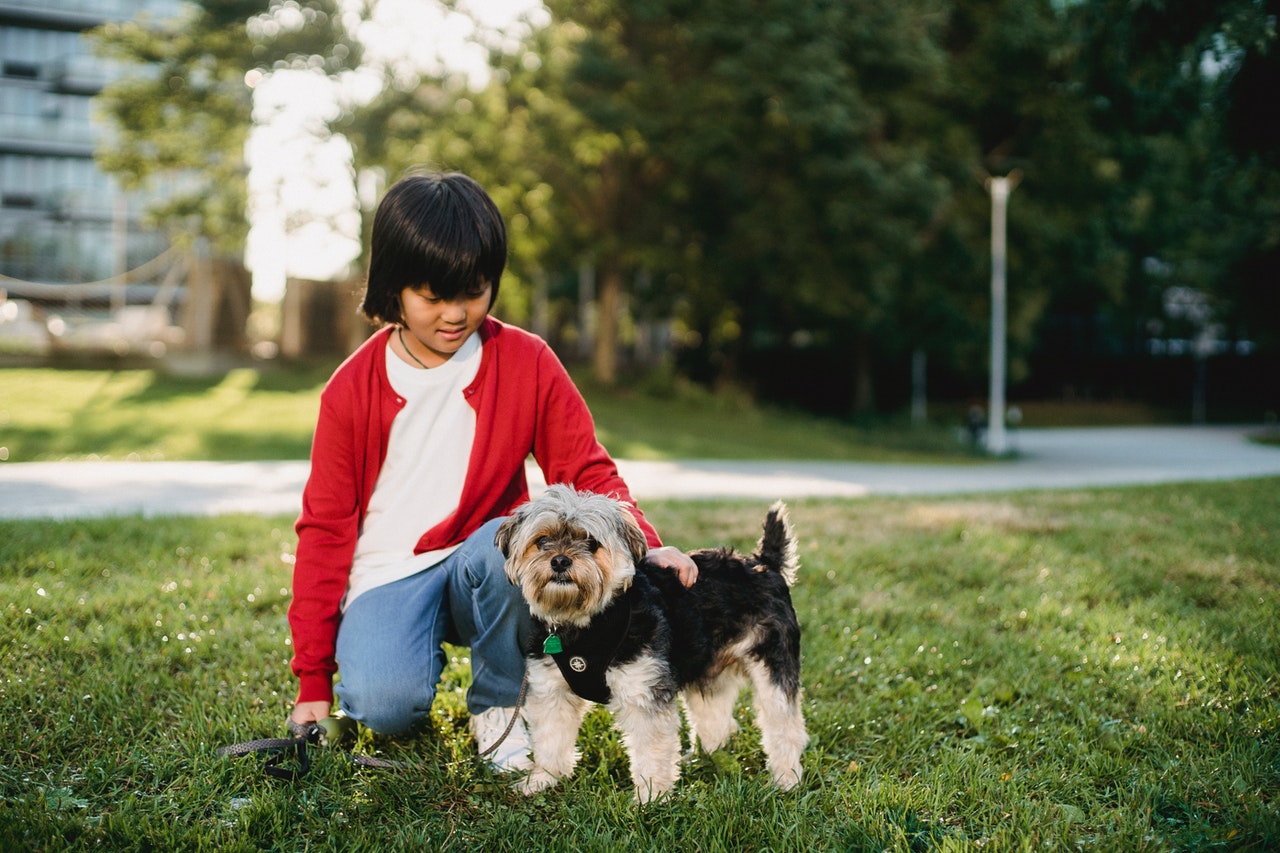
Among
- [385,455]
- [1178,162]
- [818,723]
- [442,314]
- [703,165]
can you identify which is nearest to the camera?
[442,314]

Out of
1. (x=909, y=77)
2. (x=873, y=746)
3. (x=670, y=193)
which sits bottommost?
(x=873, y=746)

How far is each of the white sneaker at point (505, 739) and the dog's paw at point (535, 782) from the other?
133 mm

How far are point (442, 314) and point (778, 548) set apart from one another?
4.81 ft

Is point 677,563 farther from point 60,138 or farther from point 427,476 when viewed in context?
point 60,138

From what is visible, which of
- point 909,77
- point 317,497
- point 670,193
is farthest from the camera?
point 670,193

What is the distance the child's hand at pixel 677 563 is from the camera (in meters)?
3.07

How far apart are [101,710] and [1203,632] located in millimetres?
4913

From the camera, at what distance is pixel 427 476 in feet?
11.4

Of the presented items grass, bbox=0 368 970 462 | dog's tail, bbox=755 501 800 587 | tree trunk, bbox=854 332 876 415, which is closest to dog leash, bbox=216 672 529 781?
dog's tail, bbox=755 501 800 587

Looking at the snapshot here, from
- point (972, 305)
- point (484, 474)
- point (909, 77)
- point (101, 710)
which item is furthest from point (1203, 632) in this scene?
point (972, 305)

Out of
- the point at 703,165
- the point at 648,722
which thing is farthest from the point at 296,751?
the point at 703,165

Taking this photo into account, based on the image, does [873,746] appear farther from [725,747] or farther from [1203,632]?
[1203,632]

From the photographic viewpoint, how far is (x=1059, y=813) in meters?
2.95

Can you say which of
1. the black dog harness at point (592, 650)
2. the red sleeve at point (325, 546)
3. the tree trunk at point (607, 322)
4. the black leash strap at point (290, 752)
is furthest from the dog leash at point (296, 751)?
the tree trunk at point (607, 322)
